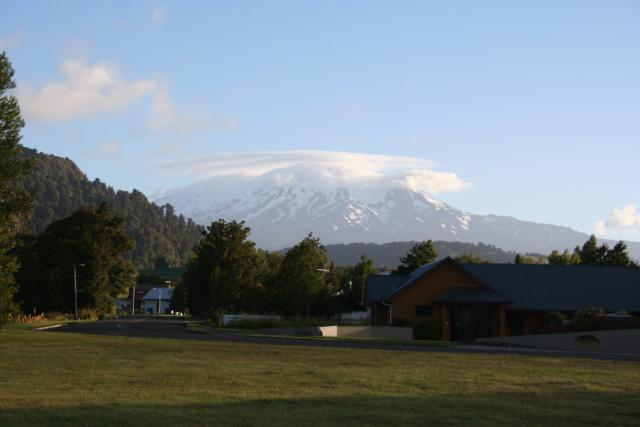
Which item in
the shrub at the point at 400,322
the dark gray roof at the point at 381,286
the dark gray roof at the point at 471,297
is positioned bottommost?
the shrub at the point at 400,322

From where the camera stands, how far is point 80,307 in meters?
87.8

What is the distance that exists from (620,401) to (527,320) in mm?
41899

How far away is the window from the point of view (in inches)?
2228

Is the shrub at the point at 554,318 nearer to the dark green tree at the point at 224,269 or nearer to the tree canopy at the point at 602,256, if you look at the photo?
the tree canopy at the point at 602,256

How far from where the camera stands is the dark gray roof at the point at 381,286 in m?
62.3

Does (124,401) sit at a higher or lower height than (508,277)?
lower

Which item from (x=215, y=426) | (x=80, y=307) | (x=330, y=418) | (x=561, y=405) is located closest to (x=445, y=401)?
(x=561, y=405)

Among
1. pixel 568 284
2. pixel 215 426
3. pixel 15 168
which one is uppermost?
pixel 15 168

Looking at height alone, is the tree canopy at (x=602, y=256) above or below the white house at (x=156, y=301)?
above

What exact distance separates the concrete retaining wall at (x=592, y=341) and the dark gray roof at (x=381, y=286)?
68.2 ft

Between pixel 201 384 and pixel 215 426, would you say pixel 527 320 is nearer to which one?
pixel 201 384

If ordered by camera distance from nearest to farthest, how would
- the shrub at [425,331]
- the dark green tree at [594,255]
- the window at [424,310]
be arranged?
the shrub at [425,331]
the window at [424,310]
the dark green tree at [594,255]

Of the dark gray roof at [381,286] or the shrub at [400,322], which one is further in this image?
the dark gray roof at [381,286]

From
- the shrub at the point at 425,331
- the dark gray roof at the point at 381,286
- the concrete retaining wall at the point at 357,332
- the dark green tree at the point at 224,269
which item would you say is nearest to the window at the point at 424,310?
the shrub at the point at 425,331
